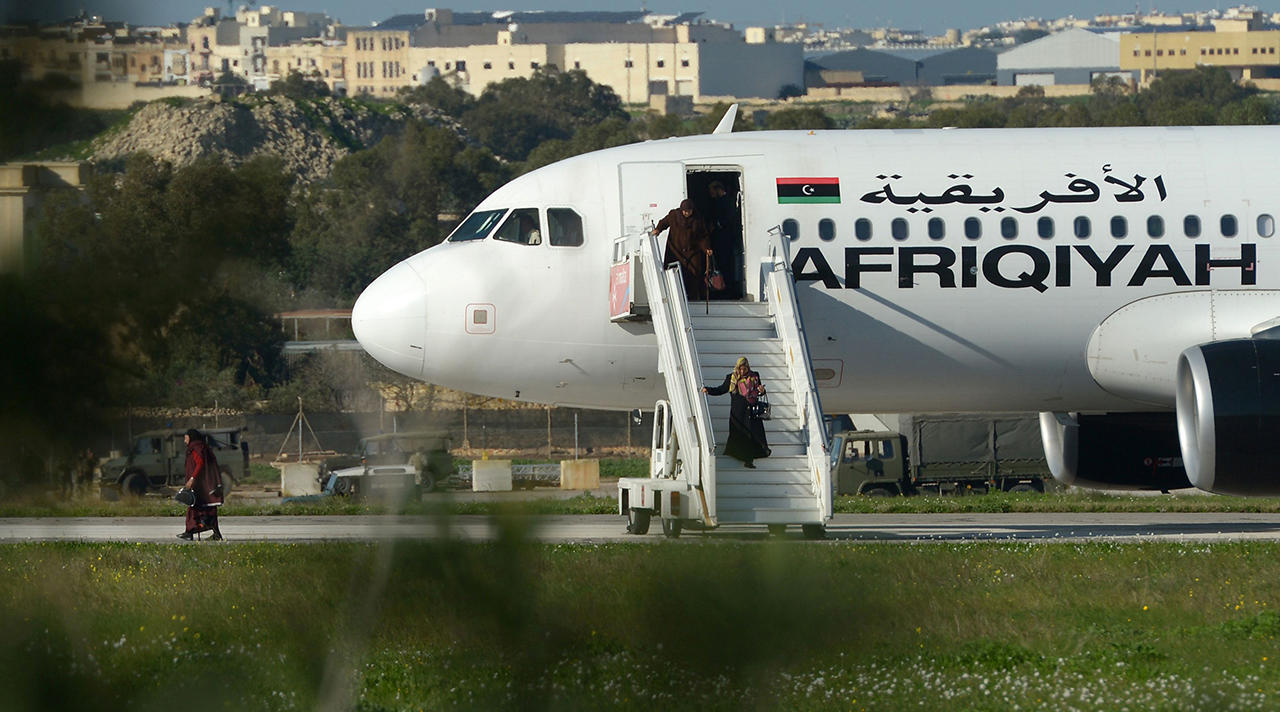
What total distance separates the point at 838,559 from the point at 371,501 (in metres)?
1.00

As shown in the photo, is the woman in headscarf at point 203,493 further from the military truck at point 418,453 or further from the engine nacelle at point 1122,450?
the military truck at point 418,453

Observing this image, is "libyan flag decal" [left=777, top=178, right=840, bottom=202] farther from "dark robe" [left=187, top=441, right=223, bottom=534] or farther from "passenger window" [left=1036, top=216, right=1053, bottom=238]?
"dark robe" [left=187, top=441, right=223, bottom=534]

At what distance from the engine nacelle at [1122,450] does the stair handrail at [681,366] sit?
704 cm

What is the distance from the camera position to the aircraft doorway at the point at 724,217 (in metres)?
22.9

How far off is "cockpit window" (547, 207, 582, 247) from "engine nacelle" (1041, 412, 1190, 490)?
7990 millimetres

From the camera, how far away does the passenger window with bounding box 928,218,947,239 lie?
2223 cm

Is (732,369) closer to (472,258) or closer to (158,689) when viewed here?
(472,258)

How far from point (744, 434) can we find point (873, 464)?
70.6 feet

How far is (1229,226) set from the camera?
22.2 meters

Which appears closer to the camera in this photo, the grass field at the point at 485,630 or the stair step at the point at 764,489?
the grass field at the point at 485,630

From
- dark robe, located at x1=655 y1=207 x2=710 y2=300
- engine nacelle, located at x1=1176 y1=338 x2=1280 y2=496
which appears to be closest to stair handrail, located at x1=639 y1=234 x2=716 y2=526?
dark robe, located at x1=655 y1=207 x2=710 y2=300

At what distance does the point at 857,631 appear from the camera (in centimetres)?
314

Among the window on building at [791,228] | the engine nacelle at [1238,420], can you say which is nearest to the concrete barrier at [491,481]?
the engine nacelle at [1238,420]

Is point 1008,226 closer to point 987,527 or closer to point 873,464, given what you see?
point 987,527
